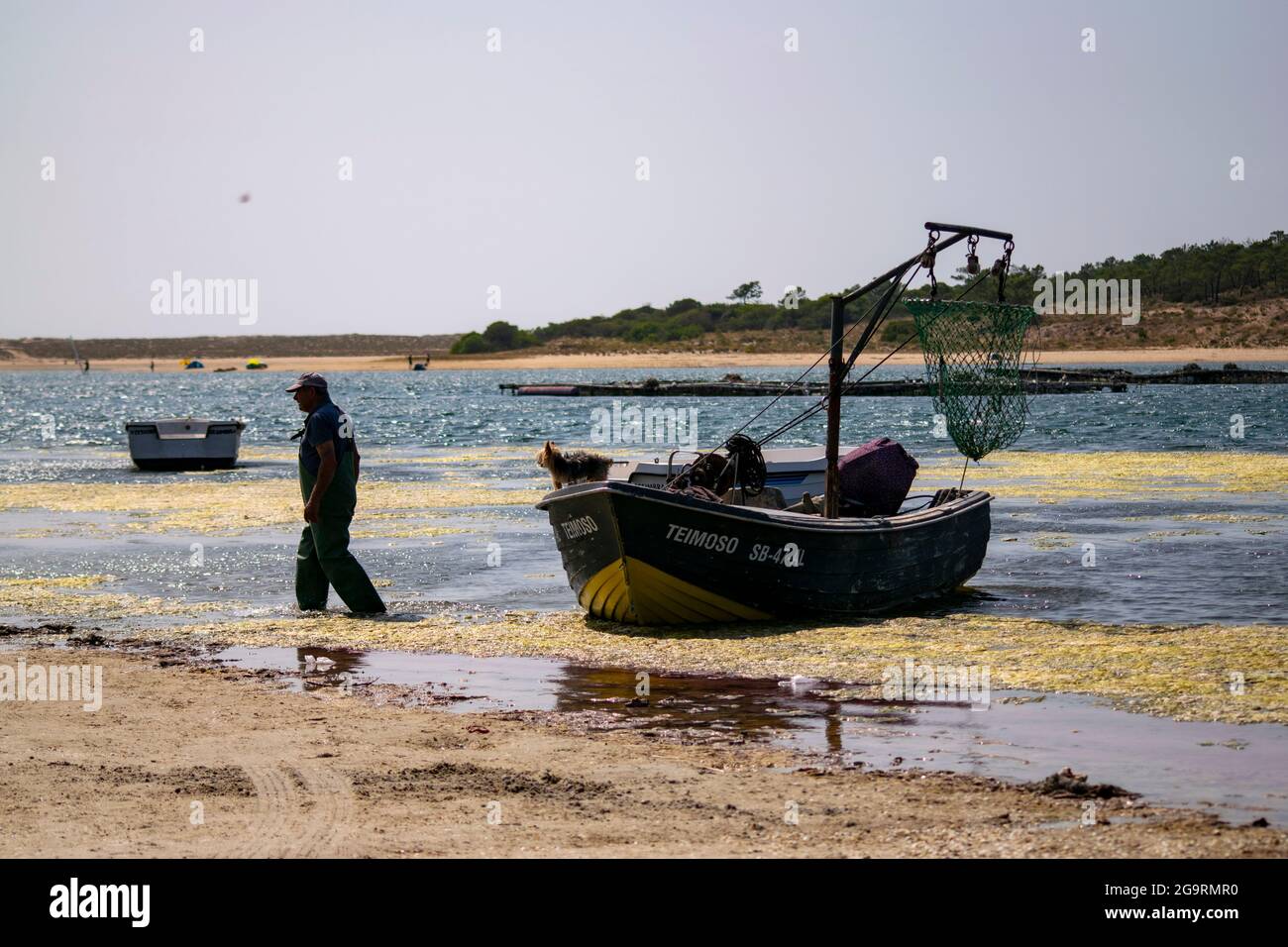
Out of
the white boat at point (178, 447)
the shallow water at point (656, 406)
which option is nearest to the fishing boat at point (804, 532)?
the white boat at point (178, 447)

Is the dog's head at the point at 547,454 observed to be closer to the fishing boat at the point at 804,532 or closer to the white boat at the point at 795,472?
the fishing boat at the point at 804,532

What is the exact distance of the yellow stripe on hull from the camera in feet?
44.8

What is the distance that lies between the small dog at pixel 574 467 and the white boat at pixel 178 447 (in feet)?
78.4

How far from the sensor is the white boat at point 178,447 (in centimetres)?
3753

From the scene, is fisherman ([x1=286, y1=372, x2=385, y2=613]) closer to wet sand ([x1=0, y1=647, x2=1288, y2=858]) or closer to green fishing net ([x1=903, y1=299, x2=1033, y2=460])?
wet sand ([x1=0, y1=647, x2=1288, y2=858])

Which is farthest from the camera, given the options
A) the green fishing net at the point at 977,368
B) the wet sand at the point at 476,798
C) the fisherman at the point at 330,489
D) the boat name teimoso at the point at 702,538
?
the green fishing net at the point at 977,368

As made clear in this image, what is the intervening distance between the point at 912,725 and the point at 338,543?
21.7ft

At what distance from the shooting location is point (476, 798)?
776 centimetres

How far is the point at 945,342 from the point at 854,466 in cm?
203

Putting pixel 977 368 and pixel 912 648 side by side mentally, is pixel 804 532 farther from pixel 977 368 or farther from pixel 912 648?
pixel 977 368

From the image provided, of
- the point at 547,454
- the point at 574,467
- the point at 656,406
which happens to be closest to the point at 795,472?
the point at 574,467

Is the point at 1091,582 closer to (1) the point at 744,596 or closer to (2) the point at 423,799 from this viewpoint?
(1) the point at 744,596

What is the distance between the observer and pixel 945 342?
49.8 ft
